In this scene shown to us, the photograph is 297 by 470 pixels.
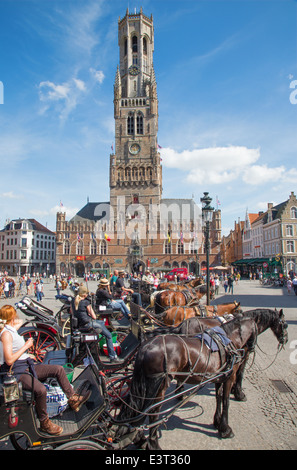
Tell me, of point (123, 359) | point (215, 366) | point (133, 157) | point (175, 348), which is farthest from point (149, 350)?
point (133, 157)

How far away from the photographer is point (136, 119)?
5238 cm

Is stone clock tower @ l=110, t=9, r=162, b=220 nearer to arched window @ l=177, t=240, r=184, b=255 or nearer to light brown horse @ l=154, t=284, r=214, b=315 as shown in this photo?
arched window @ l=177, t=240, r=184, b=255

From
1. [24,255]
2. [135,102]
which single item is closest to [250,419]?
[135,102]

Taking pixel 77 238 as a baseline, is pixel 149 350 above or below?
below

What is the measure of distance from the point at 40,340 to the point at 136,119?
2034 inches

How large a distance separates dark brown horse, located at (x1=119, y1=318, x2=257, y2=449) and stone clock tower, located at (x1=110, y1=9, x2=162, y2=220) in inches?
1817

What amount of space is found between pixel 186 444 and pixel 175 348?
1.24m

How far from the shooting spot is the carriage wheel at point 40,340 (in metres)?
5.88

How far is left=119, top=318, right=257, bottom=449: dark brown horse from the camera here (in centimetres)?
347

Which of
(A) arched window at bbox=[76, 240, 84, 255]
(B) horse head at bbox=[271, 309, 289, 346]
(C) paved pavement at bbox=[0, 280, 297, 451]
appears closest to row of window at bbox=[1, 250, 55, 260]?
(A) arched window at bbox=[76, 240, 84, 255]

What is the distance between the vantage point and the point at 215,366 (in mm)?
4102

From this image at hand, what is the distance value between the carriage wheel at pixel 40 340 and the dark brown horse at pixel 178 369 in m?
3.11

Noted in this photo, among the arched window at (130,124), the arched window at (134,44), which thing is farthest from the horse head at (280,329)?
the arched window at (134,44)

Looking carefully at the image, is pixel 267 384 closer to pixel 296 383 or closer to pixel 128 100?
pixel 296 383
